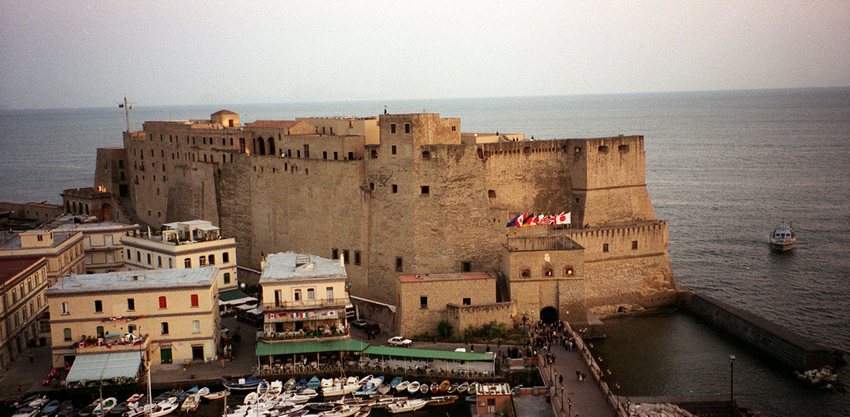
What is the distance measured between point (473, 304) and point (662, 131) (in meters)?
165

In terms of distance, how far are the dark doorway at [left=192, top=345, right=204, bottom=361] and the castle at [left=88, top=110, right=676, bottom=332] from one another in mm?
10564

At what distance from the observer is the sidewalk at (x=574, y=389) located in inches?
1353

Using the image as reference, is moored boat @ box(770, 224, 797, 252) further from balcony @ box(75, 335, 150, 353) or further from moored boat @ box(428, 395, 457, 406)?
balcony @ box(75, 335, 150, 353)

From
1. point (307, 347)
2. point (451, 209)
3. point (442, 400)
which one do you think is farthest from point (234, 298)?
point (442, 400)

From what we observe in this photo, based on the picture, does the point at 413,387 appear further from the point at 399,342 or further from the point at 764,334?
the point at 764,334

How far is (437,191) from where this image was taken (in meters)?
48.6

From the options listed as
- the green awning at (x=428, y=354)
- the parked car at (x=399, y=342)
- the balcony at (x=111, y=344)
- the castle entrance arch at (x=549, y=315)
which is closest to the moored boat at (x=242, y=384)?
the balcony at (x=111, y=344)

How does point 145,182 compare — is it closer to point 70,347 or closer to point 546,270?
point 70,347

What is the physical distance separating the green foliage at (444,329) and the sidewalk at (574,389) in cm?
551

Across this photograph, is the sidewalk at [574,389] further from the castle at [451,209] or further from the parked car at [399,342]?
the parked car at [399,342]

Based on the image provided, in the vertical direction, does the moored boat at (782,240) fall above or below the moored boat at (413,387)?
above

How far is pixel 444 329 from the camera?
144ft

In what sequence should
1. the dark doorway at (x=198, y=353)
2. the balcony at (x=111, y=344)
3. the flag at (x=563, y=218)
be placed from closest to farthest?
the balcony at (x=111, y=344) → the dark doorway at (x=198, y=353) → the flag at (x=563, y=218)

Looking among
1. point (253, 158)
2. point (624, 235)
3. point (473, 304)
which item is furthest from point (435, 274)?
point (253, 158)
